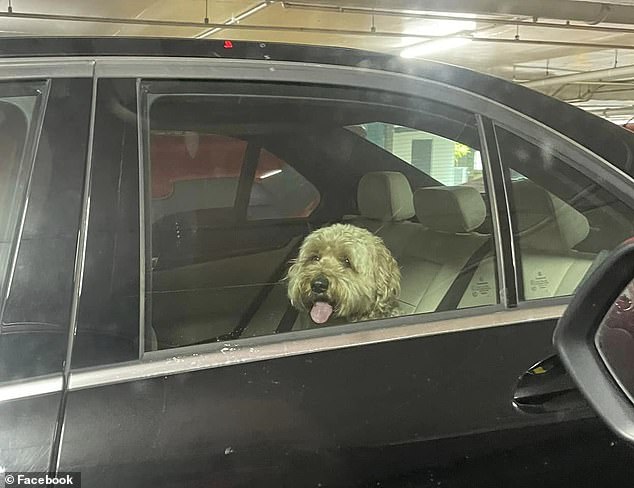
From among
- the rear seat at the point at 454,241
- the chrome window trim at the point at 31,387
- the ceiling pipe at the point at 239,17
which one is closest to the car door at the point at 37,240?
the chrome window trim at the point at 31,387

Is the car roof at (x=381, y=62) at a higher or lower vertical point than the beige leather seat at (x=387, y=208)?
higher

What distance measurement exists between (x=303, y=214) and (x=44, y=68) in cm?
82

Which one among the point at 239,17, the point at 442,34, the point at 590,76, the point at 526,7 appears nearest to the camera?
the point at 526,7

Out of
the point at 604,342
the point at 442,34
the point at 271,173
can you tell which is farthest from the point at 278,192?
the point at 442,34

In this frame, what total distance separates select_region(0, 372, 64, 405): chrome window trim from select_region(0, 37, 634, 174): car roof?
51 centimetres

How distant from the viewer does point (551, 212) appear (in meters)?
1.42

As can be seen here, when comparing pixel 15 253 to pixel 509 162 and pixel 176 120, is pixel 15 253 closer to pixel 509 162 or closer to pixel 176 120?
pixel 176 120

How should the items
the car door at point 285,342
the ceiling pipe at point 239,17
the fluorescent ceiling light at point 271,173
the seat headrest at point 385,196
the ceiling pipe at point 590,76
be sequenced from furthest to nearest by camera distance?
the ceiling pipe at point 590,76 < the ceiling pipe at point 239,17 < the fluorescent ceiling light at point 271,173 < the seat headrest at point 385,196 < the car door at point 285,342

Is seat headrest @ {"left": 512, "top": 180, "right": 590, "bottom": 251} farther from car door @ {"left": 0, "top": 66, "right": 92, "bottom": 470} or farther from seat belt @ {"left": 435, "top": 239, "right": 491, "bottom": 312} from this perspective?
car door @ {"left": 0, "top": 66, "right": 92, "bottom": 470}

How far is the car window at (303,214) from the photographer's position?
49.9 inches

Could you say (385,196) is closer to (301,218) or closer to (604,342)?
(301,218)

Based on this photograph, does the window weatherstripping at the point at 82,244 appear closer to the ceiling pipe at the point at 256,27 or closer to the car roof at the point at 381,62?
the car roof at the point at 381,62

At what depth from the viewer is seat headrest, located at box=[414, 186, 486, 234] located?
57.3 inches

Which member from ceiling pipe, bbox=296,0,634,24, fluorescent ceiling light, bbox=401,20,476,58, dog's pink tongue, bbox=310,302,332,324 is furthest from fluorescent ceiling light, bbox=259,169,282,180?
fluorescent ceiling light, bbox=401,20,476,58
